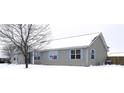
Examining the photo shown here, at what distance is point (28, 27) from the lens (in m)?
19.5

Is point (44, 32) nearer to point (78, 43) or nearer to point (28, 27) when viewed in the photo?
point (28, 27)

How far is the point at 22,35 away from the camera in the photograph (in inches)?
765

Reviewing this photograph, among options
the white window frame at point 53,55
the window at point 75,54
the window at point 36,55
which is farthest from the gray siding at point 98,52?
the window at point 36,55

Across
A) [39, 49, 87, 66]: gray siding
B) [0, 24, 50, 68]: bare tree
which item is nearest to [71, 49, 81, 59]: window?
[39, 49, 87, 66]: gray siding

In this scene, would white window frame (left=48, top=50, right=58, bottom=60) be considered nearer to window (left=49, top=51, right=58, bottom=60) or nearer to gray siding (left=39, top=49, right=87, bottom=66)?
window (left=49, top=51, right=58, bottom=60)

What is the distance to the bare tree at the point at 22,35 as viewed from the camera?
63.4 feet

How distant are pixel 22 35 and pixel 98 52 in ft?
30.7

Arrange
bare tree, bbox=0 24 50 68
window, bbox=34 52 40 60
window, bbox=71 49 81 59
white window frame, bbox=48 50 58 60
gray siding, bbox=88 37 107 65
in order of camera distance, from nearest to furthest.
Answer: bare tree, bbox=0 24 50 68 < gray siding, bbox=88 37 107 65 < window, bbox=71 49 81 59 < white window frame, bbox=48 50 58 60 < window, bbox=34 52 40 60

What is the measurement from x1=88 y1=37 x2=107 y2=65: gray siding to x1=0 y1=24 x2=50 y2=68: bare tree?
19.3 feet

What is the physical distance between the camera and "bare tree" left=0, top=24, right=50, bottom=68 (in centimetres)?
1931

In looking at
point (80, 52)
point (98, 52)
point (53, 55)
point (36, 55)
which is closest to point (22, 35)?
point (53, 55)
